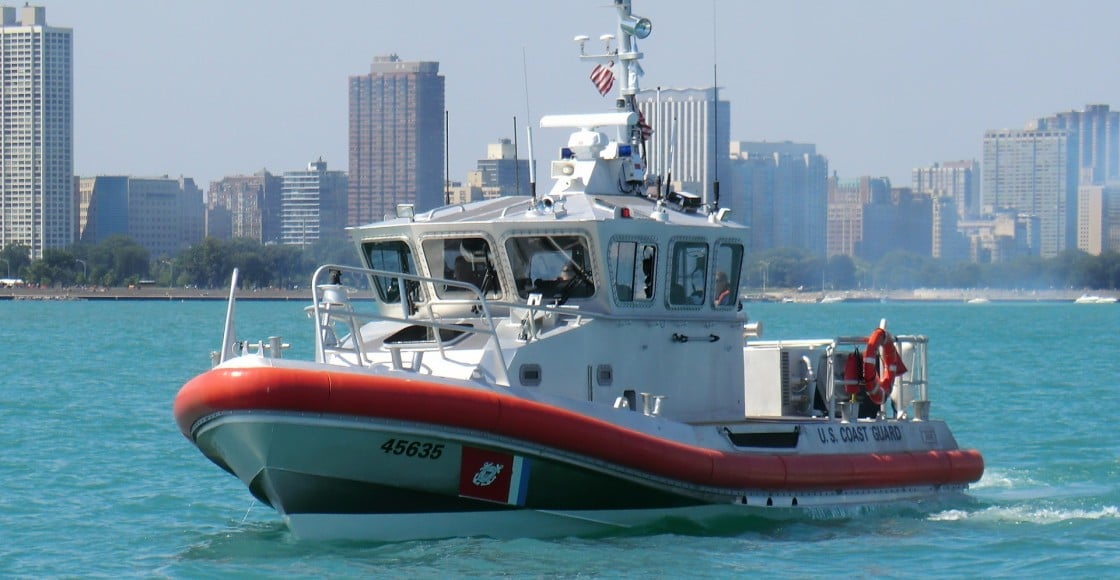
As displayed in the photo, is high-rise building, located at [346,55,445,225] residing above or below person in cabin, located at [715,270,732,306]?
above

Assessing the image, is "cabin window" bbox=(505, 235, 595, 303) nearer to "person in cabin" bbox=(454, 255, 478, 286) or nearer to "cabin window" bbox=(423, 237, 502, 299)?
"cabin window" bbox=(423, 237, 502, 299)

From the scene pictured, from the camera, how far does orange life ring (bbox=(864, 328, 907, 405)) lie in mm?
17469

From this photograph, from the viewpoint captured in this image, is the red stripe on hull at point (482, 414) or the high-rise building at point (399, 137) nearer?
the red stripe on hull at point (482, 414)

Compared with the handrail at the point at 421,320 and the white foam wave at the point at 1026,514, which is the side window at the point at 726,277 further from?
the white foam wave at the point at 1026,514

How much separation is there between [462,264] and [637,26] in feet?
10.4

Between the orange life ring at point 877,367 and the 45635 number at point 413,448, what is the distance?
17.4 ft

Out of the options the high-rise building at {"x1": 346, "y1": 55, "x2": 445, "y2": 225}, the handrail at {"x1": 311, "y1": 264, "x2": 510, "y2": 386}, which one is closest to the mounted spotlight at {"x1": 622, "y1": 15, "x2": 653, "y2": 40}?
the handrail at {"x1": 311, "y1": 264, "x2": 510, "y2": 386}

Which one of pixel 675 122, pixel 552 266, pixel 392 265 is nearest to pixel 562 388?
pixel 552 266

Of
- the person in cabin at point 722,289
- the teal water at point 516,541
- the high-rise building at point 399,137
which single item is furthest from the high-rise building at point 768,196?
the person in cabin at point 722,289

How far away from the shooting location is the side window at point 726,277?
16328 mm

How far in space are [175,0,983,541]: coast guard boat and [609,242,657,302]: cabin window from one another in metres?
0.02

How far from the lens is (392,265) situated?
15812 millimetres

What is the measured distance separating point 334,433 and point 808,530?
4.75 meters

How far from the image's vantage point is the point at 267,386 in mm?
13227
